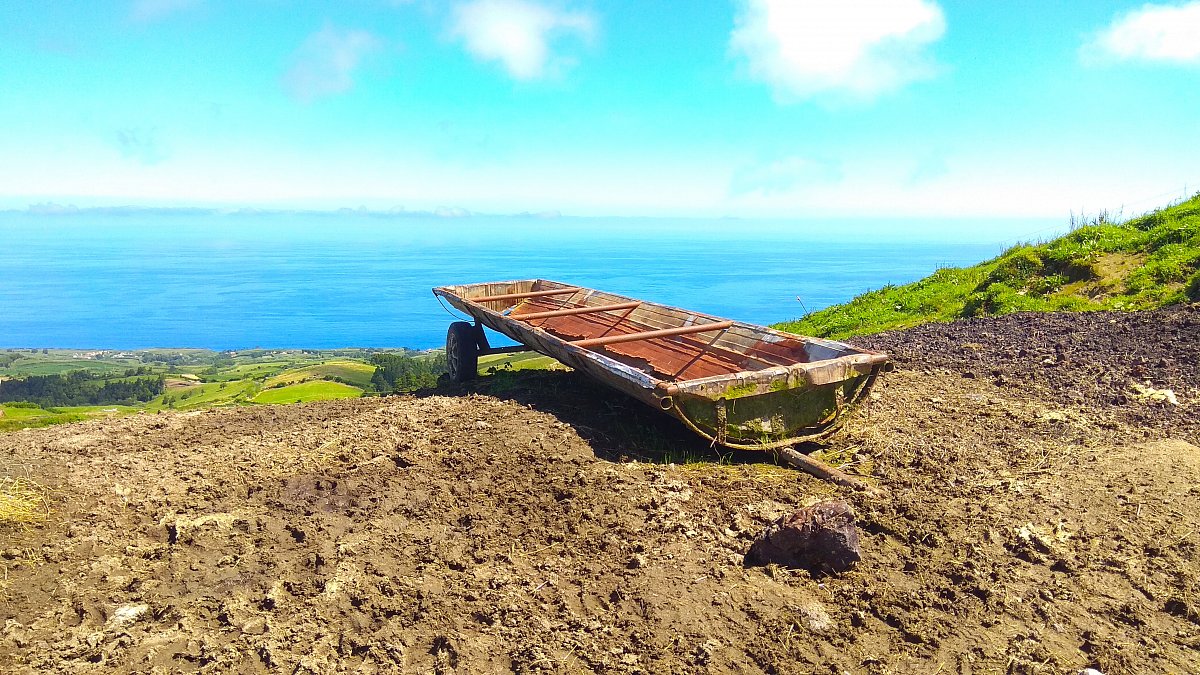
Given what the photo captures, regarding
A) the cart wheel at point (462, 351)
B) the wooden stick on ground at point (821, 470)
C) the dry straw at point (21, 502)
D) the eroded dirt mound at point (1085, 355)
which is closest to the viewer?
the dry straw at point (21, 502)

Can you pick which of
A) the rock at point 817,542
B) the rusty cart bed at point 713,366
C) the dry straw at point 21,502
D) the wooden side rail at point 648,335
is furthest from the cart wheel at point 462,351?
the rock at point 817,542

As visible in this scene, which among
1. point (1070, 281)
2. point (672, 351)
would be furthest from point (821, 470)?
point (1070, 281)

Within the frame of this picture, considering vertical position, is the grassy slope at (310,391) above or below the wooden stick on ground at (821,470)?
below

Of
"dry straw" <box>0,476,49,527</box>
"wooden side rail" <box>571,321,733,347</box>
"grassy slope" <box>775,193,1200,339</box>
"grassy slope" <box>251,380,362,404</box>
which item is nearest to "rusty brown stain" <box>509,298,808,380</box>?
"wooden side rail" <box>571,321,733,347</box>

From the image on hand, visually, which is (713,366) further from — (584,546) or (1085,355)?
(1085,355)

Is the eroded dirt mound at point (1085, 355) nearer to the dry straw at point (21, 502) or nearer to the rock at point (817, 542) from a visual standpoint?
the rock at point (817, 542)

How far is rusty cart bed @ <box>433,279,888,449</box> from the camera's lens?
17.3 feet

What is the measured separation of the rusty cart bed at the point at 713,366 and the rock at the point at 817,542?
4.56 feet

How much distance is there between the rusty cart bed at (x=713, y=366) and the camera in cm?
528

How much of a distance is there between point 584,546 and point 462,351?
18.1 ft

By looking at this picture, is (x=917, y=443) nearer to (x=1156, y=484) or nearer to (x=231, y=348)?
(x=1156, y=484)

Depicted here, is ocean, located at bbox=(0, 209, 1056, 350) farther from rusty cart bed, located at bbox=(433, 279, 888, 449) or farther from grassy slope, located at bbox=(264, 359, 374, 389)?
rusty cart bed, located at bbox=(433, 279, 888, 449)

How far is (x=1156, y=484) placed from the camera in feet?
15.8

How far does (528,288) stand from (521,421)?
263 inches
